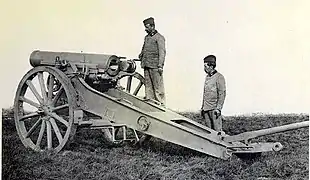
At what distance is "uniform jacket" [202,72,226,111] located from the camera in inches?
119

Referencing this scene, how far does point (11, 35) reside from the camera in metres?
3.10

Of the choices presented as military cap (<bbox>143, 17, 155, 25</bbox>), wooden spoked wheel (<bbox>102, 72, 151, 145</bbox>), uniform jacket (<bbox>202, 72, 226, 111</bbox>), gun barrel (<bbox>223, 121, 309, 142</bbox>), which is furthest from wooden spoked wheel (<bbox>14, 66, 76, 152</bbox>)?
gun barrel (<bbox>223, 121, 309, 142</bbox>)

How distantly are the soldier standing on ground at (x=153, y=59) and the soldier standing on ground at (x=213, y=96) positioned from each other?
0.20 metres

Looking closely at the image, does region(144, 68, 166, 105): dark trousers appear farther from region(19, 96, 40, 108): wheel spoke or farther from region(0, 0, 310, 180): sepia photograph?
region(19, 96, 40, 108): wheel spoke

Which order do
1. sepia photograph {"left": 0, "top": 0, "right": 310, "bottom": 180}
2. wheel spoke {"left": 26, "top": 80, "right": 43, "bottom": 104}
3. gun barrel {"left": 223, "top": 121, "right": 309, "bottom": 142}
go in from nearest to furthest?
gun barrel {"left": 223, "top": 121, "right": 309, "bottom": 142} → sepia photograph {"left": 0, "top": 0, "right": 310, "bottom": 180} → wheel spoke {"left": 26, "top": 80, "right": 43, "bottom": 104}

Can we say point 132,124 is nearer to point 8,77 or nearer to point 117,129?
point 117,129

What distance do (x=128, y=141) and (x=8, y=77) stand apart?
63 centimetres

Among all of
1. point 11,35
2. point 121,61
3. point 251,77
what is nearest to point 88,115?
point 121,61

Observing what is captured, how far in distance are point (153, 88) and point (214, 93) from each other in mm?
282

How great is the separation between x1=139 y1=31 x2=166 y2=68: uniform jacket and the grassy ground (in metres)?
0.28

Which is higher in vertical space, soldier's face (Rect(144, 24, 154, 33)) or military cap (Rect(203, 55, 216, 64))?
soldier's face (Rect(144, 24, 154, 33))

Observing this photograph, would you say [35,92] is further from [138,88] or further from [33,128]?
[138,88]

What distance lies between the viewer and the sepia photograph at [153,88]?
3.01 metres

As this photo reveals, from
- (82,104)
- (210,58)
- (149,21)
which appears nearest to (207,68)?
(210,58)
